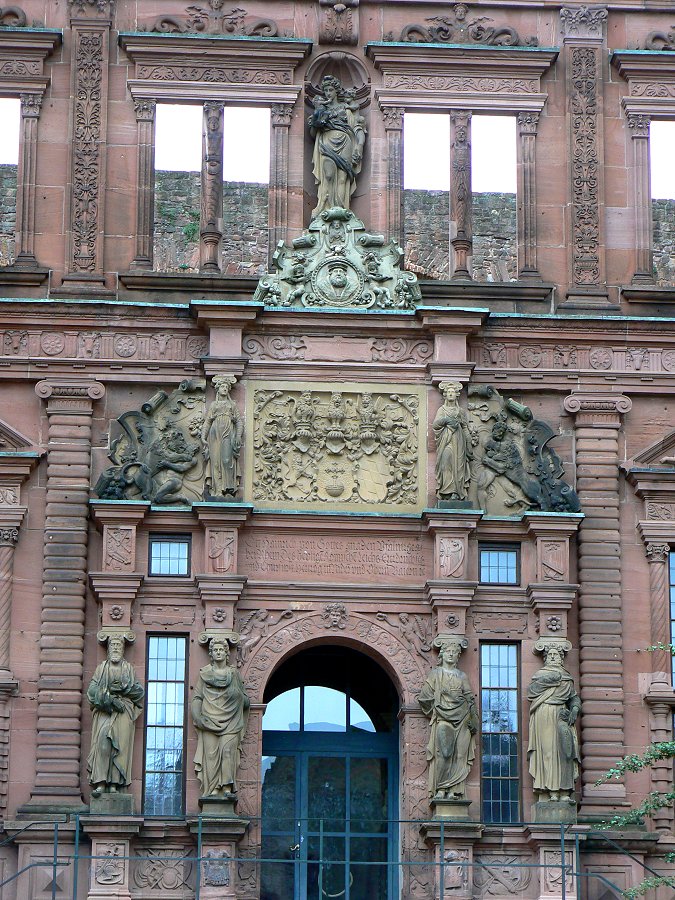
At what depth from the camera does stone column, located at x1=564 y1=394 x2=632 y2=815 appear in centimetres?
2878

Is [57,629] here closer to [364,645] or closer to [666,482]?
[364,645]

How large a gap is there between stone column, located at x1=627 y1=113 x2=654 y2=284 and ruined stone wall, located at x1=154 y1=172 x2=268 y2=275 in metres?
5.03

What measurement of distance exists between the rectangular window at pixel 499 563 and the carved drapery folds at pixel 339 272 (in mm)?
3388

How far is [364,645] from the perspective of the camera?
29109 millimetres

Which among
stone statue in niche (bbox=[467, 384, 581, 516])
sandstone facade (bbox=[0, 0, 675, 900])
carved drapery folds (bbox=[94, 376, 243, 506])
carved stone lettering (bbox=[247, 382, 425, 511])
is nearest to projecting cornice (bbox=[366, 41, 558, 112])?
sandstone facade (bbox=[0, 0, 675, 900])

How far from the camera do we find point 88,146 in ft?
99.9

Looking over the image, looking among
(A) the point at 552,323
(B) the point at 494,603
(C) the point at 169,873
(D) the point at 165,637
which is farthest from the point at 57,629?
(A) the point at 552,323

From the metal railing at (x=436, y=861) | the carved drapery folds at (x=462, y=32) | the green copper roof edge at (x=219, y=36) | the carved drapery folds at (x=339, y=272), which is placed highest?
the carved drapery folds at (x=462, y=32)

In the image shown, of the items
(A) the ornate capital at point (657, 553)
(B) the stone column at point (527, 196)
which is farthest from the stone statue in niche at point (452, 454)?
(A) the ornate capital at point (657, 553)

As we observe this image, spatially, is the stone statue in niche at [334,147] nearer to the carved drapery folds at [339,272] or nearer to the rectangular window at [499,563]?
the carved drapery folds at [339,272]

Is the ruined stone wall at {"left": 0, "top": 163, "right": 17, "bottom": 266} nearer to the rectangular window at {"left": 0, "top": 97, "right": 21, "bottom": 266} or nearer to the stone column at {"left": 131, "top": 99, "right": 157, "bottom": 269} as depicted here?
the rectangular window at {"left": 0, "top": 97, "right": 21, "bottom": 266}

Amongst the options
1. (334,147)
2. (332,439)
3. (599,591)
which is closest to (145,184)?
(334,147)

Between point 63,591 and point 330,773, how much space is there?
4.51m

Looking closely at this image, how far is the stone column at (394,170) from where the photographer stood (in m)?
30.6
